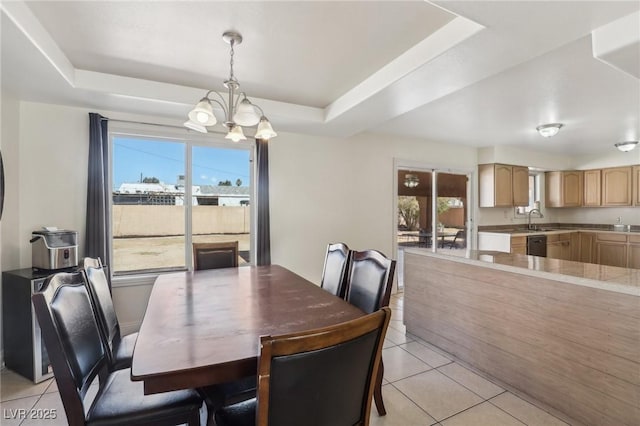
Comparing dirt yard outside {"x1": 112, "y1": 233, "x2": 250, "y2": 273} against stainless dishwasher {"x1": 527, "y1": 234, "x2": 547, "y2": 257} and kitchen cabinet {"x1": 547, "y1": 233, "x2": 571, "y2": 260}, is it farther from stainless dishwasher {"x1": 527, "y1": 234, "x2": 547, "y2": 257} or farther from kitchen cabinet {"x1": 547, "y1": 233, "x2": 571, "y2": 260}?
kitchen cabinet {"x1": 547, "y1": 233, "x2": 571, "y2": 260}

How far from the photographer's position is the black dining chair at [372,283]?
1877mm

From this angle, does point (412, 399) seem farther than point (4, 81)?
No

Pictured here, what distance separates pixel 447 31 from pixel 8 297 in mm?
3852

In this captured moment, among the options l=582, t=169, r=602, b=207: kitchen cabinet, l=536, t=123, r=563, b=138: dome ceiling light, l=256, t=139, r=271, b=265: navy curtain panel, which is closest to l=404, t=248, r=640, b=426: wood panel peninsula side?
l=256, t=139, r=271, b=265: navy curtain panel

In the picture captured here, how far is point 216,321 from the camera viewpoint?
1.55 metres

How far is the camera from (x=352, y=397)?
3.58ft

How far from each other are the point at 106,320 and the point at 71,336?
561 millimetres

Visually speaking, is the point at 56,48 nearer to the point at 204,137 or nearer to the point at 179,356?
the point at 204,137

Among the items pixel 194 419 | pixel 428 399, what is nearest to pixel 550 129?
pixel 428 399

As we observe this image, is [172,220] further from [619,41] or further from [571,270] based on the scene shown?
[619,41]

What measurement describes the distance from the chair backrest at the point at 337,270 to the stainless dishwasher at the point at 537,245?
4445 millimetres

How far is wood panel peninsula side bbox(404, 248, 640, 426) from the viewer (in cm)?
168

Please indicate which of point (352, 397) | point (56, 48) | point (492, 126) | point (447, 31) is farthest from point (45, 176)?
point (492, 126)

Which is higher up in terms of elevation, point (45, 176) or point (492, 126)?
point (492, 126)
